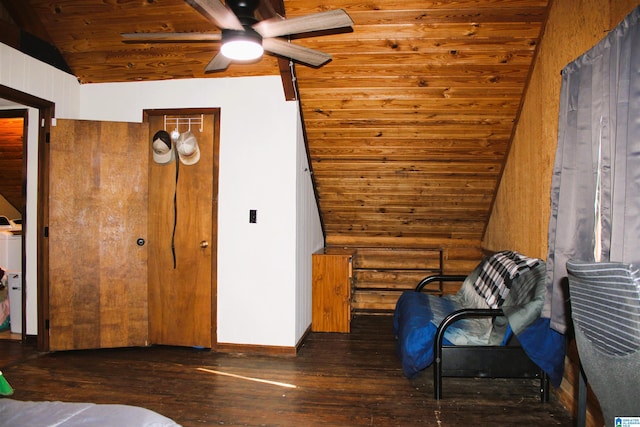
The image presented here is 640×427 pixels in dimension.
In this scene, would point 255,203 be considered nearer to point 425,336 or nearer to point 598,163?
point 425,336

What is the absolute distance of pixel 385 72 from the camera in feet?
11.5

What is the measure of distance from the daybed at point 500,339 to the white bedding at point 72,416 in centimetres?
193

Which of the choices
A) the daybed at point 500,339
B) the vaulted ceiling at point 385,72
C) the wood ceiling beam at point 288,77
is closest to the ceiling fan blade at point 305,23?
the vaulted ceiling at point 385,72

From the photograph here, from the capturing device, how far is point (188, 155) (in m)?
3.82

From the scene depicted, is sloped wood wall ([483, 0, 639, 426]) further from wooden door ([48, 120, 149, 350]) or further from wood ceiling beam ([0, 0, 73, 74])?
wood ceiling beam ([0, 0, 73, 74])

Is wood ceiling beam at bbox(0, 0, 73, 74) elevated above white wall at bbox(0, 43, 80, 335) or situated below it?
above

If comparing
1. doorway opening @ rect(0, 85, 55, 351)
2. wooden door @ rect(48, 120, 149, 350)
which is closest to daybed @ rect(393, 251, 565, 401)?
wooden door @ rect(48, 120, 149, 350)

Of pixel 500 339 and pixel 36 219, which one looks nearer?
pixel 500 339

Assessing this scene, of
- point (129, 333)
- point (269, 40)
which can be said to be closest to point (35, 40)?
point (269, 40)

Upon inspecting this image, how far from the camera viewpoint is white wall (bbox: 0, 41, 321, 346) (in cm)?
375

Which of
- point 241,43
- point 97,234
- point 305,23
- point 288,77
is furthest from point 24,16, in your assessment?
point 305,23

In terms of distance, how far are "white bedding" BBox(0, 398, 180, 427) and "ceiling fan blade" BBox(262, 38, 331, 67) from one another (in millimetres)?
1990

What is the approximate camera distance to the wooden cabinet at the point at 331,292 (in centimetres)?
436

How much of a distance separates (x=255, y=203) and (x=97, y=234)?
4.46 feet
